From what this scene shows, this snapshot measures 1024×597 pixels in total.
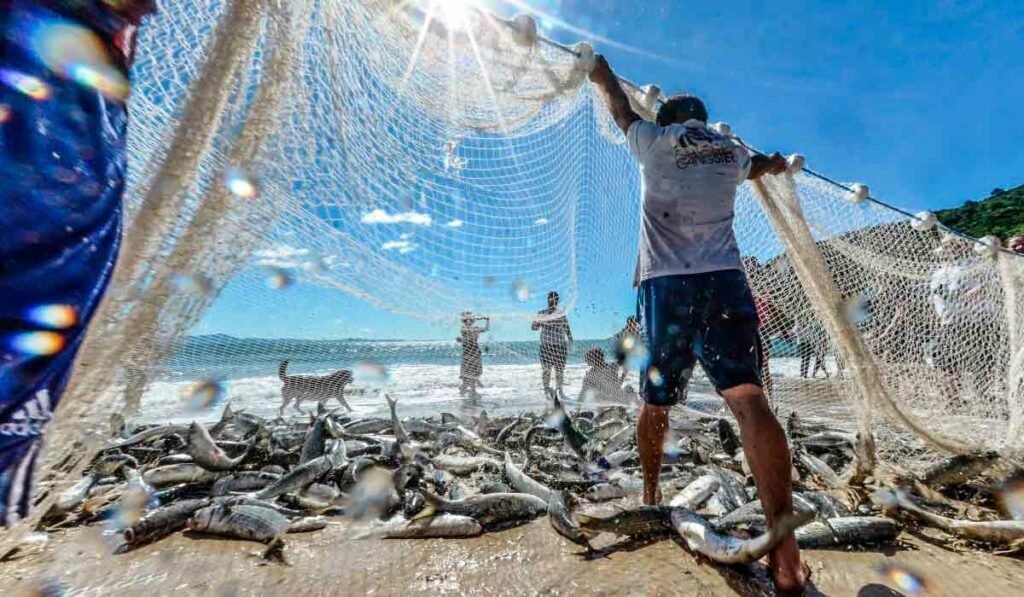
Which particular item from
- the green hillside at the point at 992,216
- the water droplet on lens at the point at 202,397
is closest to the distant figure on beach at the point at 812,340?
the water droplet on lens at the point at 202,397

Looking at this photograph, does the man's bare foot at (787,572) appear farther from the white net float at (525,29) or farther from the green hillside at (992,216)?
the green hillside at (992,216)

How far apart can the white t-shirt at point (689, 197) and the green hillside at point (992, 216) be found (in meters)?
37.3

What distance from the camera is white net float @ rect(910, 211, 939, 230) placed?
412 centimetres

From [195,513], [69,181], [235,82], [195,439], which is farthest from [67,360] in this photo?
[195,439]

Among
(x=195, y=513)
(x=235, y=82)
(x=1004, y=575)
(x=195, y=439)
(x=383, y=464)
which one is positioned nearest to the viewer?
(x=235, y=82)

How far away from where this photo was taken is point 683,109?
2699 millimetres

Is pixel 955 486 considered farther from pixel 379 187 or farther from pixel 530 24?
pixel 379 187

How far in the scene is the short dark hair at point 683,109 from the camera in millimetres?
2691

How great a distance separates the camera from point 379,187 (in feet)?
9.64

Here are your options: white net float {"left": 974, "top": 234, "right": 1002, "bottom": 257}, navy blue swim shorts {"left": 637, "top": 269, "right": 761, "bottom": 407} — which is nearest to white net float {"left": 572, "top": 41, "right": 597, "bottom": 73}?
navy blue swim shorts {"left": 637, "top": 269, "right": 761, "bottom": 407}

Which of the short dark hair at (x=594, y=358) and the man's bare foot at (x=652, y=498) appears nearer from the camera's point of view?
the man's bare foot at (x=652, y=498)

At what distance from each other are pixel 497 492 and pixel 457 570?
1.04 metres

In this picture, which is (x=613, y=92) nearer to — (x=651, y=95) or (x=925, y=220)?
(x=651, y=95)

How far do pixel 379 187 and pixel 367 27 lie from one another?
918 mm
